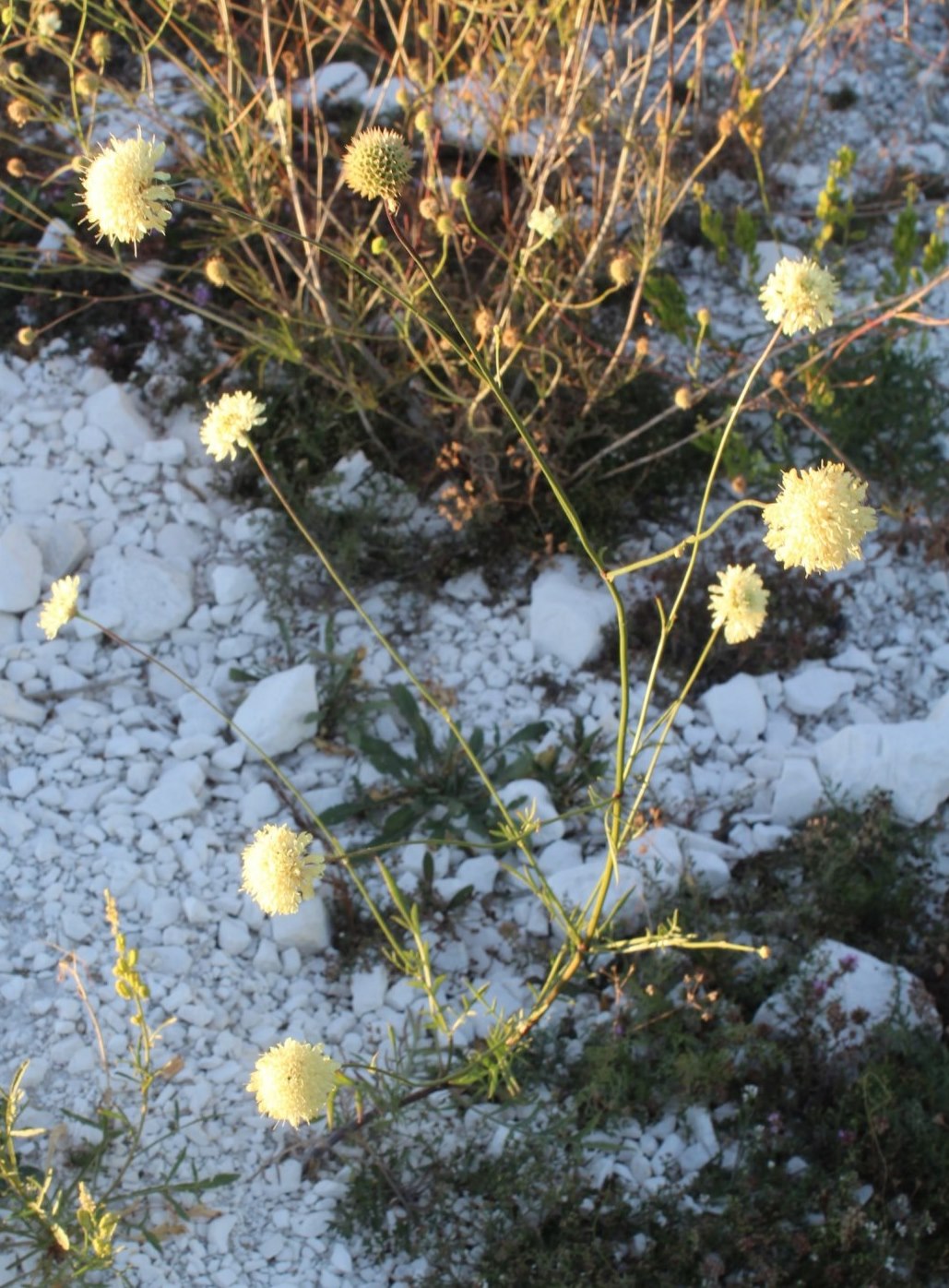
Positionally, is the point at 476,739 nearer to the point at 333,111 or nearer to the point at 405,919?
the point at 405,919

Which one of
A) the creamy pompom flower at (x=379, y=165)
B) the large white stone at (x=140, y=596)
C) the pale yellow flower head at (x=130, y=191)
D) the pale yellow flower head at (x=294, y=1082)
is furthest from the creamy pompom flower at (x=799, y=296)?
the large white stone at (x=140, y=596)

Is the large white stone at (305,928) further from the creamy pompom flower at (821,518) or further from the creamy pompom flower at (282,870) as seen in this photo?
the creamy pompom flower at (821,518)

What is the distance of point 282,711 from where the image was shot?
3.33 meters

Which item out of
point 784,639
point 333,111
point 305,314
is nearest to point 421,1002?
point 784,639

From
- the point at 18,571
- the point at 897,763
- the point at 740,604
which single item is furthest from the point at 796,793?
the point at 18,571

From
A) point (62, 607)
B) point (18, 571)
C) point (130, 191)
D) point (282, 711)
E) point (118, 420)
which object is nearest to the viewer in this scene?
point (130, 191)

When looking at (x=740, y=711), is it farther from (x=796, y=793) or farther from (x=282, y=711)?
(x=282, y=711)

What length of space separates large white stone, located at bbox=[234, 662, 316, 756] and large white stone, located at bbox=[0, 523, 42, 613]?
733mm

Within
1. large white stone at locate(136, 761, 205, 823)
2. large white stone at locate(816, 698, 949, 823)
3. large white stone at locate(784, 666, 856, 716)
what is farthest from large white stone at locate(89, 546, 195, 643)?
large white stone at locate(816, 698, 949, 823)

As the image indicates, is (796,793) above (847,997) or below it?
above

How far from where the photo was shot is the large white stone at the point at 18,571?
3.58 meters

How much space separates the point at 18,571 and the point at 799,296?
7.85ft

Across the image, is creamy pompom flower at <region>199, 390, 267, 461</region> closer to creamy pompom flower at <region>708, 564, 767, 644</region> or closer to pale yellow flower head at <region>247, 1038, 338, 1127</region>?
creamy pompom flower at <region>708, 564, 767, 644</region>

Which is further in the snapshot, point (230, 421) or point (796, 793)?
point (796, 793)
